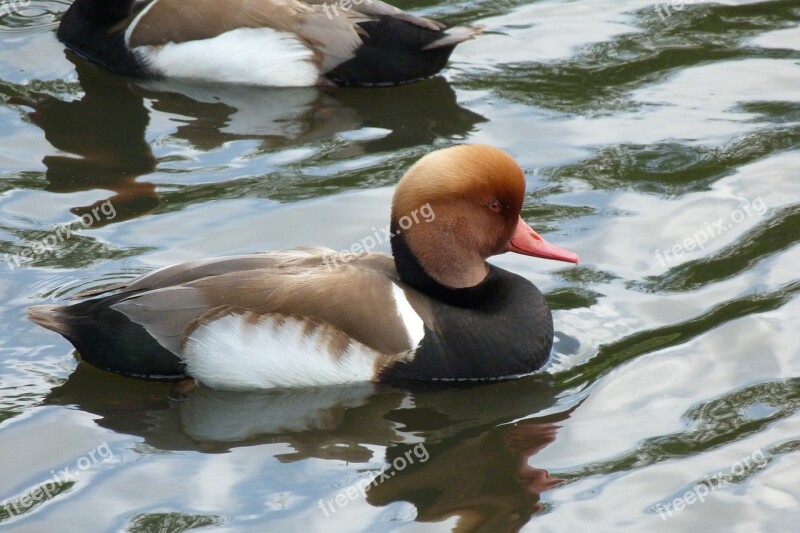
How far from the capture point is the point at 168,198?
25.3 ft

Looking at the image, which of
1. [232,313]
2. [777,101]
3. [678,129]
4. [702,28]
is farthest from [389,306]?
[702,28]

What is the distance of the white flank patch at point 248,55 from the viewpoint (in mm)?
9180

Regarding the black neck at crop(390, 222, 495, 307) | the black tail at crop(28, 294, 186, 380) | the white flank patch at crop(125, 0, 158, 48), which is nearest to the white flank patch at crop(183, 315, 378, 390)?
the black tail at crop(28, 294, 186, 380)

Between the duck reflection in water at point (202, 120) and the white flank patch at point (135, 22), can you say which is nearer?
the duck reflection in water at point (202, 120)

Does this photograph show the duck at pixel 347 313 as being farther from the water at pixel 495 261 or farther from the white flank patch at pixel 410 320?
Result: the water at pixel 495 261

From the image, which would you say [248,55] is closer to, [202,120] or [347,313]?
[202,120]

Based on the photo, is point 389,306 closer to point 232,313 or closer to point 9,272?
point 232,313

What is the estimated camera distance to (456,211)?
19.4ft

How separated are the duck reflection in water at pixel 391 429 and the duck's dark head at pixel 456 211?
593mm

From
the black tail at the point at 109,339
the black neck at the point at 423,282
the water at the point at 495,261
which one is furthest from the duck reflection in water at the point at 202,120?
the black neck at the point at 423,282

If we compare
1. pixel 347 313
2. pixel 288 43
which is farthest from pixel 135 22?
pixel 347 313

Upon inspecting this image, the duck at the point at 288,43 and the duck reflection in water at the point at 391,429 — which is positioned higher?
the duck at the point at 288,43

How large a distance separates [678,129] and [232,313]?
3.85m

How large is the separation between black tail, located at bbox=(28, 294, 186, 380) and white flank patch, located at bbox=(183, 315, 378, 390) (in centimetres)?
14
